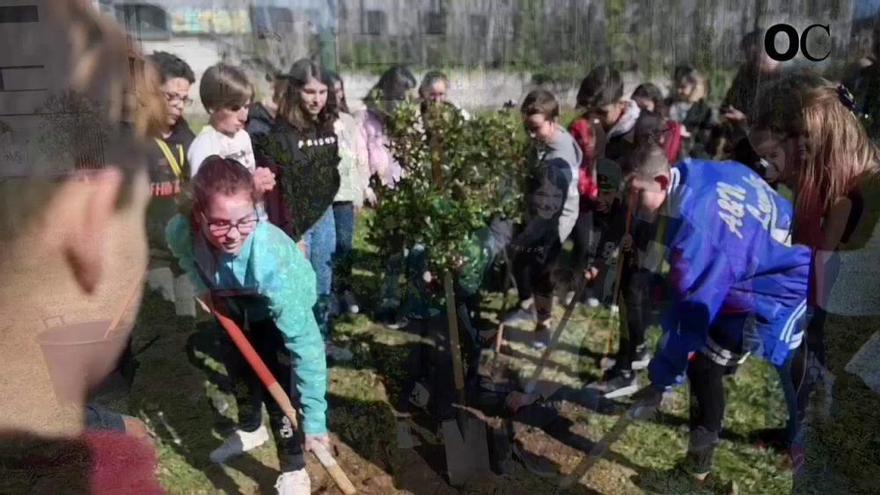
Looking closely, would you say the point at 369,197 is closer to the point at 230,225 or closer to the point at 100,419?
the point at 230,225

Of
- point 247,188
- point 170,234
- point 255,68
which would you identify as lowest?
point 170,234

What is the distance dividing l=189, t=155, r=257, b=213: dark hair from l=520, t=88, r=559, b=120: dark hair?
2.93 feet

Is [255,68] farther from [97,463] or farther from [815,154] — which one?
[815,154]

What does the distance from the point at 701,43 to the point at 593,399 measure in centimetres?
142

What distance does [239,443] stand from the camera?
8.43ft

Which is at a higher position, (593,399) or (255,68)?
(255,68)

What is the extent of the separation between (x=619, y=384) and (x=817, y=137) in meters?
1.24

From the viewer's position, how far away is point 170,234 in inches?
90.4

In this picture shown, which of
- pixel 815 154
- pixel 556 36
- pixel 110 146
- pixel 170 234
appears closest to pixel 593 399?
pixel 815 154

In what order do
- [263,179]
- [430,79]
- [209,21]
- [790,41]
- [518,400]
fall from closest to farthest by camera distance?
[209,21] < [263,179] < [430,79] < [790,41] < [518,400]

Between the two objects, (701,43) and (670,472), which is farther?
(670,472)

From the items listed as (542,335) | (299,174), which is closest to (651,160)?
(542,335)

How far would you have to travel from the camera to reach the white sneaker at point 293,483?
8.19 ft

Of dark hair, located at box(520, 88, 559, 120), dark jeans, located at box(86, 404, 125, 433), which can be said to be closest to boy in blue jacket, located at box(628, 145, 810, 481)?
dark hair, located at box(520, 88, 559, 120)
